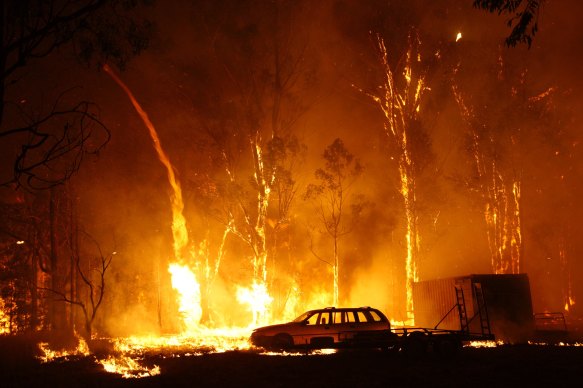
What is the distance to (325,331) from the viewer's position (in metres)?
17.2

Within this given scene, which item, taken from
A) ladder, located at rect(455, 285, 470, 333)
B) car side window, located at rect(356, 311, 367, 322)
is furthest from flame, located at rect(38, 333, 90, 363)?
ladder, located at rect(455, 285, 470, 333)

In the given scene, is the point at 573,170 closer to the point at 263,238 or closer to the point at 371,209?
the point at 371,209

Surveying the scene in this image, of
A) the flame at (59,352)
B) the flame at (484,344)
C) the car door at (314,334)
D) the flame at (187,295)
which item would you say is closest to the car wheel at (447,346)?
the car door at (314,334)

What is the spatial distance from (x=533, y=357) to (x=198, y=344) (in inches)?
541

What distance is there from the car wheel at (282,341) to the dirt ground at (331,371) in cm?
84

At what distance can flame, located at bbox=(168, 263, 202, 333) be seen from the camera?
2958cm

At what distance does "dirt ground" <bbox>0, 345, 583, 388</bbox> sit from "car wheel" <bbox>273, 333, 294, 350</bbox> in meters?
0.84

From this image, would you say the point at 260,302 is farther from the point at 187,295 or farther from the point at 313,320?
the point at 313,320

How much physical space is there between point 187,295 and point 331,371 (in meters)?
18.4

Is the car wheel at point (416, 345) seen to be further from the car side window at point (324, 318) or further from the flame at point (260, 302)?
the flame at point (260, 302)

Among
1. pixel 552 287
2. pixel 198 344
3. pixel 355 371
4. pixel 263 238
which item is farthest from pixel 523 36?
pixel 552 287

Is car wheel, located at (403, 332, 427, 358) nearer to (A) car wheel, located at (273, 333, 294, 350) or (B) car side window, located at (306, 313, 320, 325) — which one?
(B) car side window, located at (306, 313, 320, 325)

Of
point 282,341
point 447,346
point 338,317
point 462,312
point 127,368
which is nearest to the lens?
point 127,368

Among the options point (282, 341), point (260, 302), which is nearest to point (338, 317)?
point (282, 341)
